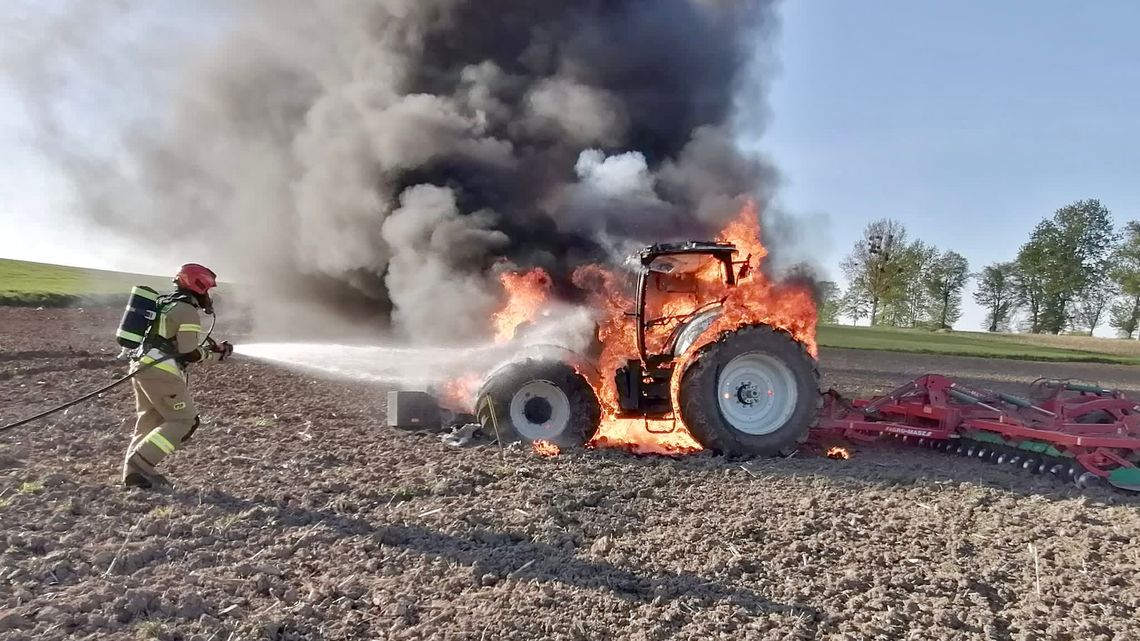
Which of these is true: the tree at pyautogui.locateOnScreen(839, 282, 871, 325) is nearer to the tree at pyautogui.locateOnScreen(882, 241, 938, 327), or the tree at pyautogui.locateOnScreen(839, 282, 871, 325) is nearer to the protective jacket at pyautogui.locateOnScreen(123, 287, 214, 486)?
the tree at pyautogui.locateOnScreen(882, 241, 938, 327)

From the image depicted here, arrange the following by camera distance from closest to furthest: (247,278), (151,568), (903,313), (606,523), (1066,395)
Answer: (151,568) < (606,523) < (1066,395) < (247,278) < (903,313)

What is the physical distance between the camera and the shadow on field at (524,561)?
3977 mm

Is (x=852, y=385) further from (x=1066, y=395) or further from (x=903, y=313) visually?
(x=903, y=313)

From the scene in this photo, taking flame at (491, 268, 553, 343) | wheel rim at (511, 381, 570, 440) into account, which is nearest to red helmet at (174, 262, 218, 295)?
wheel rim at (511, 381, 570, 440)

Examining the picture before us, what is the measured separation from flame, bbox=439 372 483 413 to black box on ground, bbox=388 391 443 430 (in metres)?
0.24

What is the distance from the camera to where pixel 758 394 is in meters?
7.55

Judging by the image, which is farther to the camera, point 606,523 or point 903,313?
point 903,313

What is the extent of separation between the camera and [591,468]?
6.66 meters

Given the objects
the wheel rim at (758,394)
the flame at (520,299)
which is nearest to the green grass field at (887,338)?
the flame at (520,299)

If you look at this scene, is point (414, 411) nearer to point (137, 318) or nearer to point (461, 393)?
point (461, 393)

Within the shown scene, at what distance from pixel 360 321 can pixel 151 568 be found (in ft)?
37.9

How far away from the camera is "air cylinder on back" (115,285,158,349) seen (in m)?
5.71

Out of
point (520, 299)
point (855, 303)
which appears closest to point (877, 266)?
point (855, 303)

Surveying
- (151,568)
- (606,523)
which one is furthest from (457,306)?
(151,568)
